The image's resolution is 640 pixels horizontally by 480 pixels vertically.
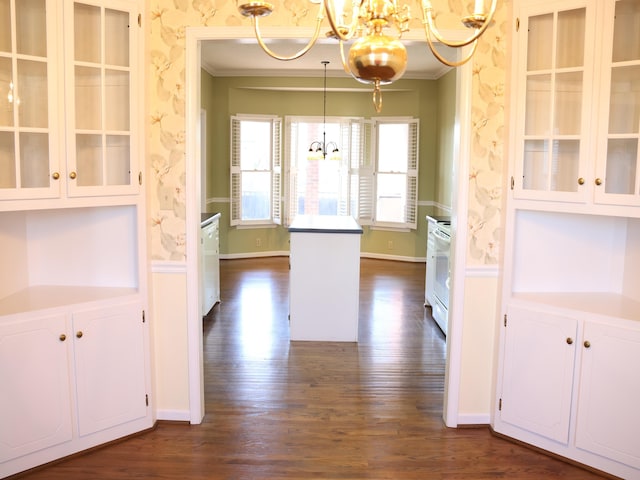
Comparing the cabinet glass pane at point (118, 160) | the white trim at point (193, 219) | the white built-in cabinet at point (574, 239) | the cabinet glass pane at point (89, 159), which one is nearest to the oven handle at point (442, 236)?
the white built-in cabinet at point (574, 239)

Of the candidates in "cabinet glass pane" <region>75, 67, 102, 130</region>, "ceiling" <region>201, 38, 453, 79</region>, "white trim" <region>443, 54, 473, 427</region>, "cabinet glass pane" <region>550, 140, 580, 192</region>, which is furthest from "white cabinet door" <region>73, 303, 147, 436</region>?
"ceiling" <region>201, 38, 453, 79</region>

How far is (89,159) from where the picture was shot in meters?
3.00

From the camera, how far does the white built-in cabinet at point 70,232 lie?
2.78 meters

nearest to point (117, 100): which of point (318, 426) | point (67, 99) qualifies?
point (67, 99)

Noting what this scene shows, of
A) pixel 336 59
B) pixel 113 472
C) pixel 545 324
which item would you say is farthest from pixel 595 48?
pixel 336 59

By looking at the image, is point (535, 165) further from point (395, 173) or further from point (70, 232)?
point (395, 173)

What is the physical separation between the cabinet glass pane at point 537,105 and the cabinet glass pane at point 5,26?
8.77 feet

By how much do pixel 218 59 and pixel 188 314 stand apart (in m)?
5.24

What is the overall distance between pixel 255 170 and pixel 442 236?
442 centimetres

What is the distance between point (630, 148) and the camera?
9.37ft

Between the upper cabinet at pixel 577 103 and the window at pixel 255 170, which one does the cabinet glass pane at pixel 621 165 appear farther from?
the window at pixel 255 170

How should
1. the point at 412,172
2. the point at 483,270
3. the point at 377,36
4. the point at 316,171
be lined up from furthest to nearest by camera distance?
the point at 316,171
the point at 412,172
the point at 483,270
the point at 377,36

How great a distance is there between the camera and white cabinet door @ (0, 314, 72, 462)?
2.78 meters

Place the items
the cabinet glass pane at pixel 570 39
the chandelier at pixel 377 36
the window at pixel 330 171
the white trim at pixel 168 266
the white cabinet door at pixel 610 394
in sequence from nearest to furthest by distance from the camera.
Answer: the chandelier at pixel 377 36, the white cabinet door at pixel 610 394, the cabinet glass pane at pixel 570 39, the white trim at pixel 168 266, the window at pixel 330 171
